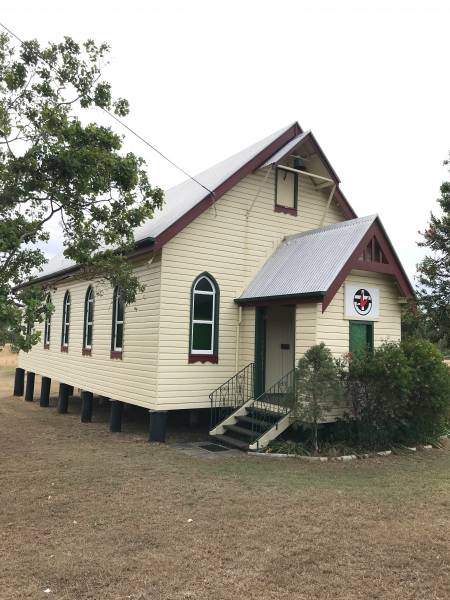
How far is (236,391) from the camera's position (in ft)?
45.7

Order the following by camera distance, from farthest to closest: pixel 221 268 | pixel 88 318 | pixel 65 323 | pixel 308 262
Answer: pixel 65 323 → pixel 88 318 → pixel 221 268 → pixel 308 262

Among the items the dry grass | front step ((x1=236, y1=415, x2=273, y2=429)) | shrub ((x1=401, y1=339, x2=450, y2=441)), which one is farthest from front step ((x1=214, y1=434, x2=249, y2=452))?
shrub ((x1=401, y1=339, x2=450, y2=441))

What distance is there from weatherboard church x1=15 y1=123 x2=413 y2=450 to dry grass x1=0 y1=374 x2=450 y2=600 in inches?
95.5

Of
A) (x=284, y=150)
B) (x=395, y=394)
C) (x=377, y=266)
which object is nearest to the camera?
(x=395, y=394)

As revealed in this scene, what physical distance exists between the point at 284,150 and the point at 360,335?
225 inches

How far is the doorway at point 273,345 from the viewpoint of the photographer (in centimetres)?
1395

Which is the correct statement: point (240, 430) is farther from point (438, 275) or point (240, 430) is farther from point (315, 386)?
point (438, 275)

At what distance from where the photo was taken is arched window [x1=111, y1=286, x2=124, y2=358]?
15.2 m

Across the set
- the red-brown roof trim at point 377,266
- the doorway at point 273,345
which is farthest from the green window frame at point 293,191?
the red-brown roof trim at point 377,266

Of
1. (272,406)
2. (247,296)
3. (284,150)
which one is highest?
(284,150)

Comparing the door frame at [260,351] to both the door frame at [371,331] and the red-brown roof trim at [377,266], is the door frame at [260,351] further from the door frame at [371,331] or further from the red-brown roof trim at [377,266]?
the red-brown roof trim at [377,266]

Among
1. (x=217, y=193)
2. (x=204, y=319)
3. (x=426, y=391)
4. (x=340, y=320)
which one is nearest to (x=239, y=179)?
(x=217, y=193)

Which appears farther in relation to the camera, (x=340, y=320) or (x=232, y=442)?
(x=340, y=320)

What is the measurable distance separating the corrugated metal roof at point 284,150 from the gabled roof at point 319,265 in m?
2.27
